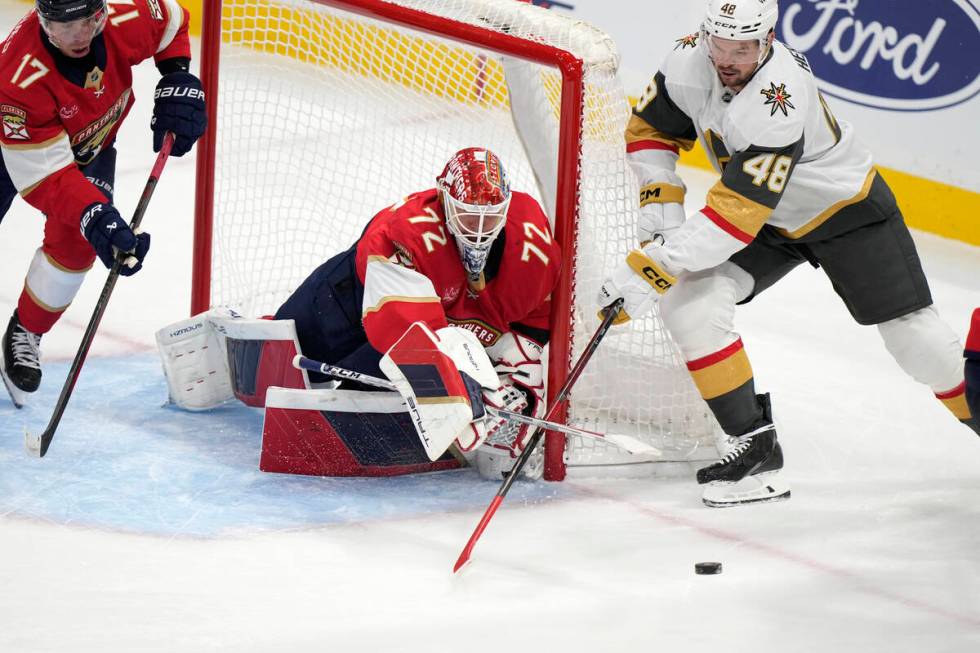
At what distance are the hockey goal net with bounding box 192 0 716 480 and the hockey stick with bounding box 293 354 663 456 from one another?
0.21m

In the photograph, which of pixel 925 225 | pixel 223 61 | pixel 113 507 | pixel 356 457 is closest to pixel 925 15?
pixel 925 225

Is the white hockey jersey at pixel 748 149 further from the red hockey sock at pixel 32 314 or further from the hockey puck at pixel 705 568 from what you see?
the red hockey sock at pixel 32 314

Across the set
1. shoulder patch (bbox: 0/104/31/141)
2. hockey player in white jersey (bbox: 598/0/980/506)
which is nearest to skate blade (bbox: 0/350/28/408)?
shoulder patch (bbox: 0/104/31/141)

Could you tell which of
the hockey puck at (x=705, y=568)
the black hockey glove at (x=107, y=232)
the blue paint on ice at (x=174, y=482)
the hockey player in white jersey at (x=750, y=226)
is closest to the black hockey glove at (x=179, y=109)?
the black hockey glove at (x=107, y=232)

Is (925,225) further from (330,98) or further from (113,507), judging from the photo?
(113,507)

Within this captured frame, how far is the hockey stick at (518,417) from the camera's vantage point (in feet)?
10.2

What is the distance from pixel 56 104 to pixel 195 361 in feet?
2.31

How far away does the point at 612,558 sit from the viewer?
120 inches

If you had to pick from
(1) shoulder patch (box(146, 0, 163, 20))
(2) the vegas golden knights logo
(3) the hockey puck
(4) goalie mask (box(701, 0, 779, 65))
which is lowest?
(3) the hockey puck

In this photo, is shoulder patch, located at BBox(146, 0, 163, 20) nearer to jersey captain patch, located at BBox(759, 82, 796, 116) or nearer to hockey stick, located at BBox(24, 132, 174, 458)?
hockey stick, located at BBox(24, 132, 174, 458)

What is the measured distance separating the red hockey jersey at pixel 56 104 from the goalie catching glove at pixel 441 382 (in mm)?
847

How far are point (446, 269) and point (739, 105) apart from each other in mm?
715

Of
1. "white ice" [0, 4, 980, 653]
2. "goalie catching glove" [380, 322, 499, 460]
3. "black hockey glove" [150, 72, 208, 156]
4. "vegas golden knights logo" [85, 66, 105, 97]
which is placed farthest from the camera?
"black hockey glove" [150, 72, 208, 156]

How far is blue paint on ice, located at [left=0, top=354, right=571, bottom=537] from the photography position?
312 cm
